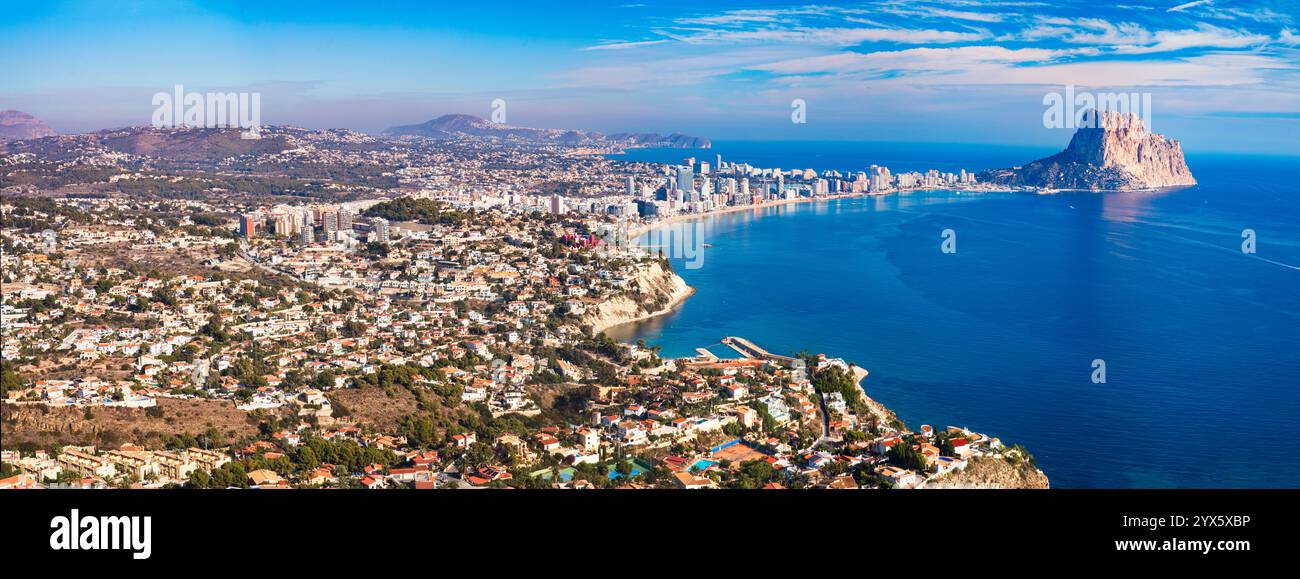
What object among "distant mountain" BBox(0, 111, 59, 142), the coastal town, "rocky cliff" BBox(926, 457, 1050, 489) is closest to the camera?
the coastal town

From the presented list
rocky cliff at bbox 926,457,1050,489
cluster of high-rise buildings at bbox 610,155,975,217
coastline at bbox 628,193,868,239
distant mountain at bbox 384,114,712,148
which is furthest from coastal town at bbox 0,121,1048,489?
distant mountain at bbox 384,114,712,148

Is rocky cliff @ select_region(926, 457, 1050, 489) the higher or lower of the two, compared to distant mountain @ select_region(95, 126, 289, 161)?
lower

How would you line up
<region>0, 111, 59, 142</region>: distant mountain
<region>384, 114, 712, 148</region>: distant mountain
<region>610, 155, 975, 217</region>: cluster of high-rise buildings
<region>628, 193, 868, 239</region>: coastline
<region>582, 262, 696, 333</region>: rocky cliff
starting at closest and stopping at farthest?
1. <region>582, 262, 696, 333</region>: rocky cliff
2. <region>628, 193, 868, 239</region>: coastline
3. <region>610, 155, 975, 217</region>: cluster of high-rise buildings
4. <region>0, 111, 59, 142</region>: distant mountain
5. <region>384, 114, 712, 148</region>: distant mountain

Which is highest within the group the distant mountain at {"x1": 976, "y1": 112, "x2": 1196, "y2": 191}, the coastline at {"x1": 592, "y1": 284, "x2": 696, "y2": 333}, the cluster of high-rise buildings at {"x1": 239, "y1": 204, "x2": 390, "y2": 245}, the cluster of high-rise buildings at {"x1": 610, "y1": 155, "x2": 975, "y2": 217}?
the distant mountain at {"x1": 976, "y1": 112, "x2": 1196, "y2": 191}

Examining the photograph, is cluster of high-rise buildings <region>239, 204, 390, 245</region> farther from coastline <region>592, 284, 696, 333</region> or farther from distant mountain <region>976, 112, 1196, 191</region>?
distant mountain <region>976, 112, 1196, 191</region>

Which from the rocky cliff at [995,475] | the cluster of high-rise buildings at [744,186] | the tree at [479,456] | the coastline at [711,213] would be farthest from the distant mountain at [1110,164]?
the tree at [479,456]
